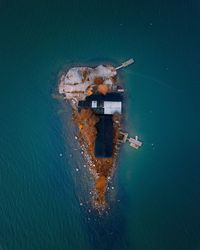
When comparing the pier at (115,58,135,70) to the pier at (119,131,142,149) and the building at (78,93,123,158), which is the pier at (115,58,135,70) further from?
the pier at (119,131,142,149)

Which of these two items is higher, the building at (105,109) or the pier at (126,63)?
the pier at (126,63)

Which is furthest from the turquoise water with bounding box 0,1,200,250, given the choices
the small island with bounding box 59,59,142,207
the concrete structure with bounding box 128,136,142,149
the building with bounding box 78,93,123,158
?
the building with bounding box 78,93,123,158

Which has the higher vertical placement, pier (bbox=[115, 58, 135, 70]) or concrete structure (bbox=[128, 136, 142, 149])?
pier (bbox=[115, 58, 135, 70])

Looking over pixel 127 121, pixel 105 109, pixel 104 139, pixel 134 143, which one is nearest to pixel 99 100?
pixel 105 109

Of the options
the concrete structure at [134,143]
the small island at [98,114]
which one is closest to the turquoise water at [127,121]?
the concrete structure at [134,143]

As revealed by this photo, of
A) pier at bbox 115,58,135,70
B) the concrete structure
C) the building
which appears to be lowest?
the concrete structure

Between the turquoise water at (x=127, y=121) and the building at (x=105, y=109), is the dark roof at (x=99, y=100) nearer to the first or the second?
the building at (x=105, y=109)

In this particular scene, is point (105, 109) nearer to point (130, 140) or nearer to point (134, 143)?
point (130, 140)

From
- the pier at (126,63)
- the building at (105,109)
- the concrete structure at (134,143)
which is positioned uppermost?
the pier at (126,63)
